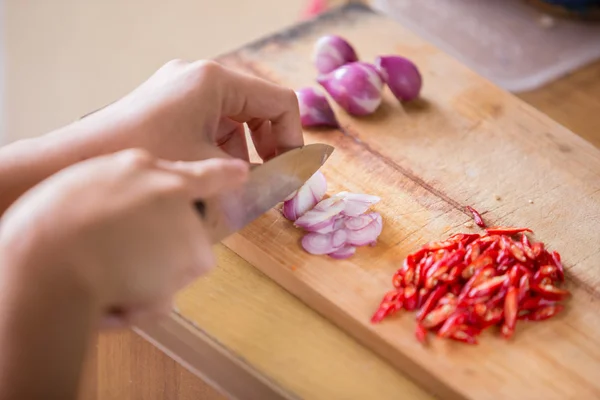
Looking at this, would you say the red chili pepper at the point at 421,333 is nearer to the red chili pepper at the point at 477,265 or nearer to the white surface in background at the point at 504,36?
the red chili pepper at the point at 477,265

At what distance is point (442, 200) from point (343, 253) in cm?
23

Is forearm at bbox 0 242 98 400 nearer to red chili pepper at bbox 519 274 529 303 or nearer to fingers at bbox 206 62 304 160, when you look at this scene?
fingers at bbox 206 62 304 160

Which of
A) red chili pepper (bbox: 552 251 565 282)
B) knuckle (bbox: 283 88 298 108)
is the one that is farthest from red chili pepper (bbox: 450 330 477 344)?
knuckle (bbox: 283 88 298 108)

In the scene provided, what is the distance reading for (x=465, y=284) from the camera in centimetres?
107

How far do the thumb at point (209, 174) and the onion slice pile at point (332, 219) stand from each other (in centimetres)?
31

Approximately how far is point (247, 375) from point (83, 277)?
33cm

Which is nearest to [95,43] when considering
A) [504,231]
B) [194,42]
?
[194,42]

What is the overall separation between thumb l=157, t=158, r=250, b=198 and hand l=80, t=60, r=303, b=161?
175 millimetres

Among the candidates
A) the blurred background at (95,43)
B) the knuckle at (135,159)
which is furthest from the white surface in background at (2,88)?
the knuckle at (135,159)

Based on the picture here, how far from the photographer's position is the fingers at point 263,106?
3.50 feet

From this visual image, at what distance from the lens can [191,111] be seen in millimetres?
1009

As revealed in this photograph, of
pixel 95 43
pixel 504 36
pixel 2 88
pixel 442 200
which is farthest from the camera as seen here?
pixel 95 43

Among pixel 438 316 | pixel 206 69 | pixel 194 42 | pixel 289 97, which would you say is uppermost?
pixel 206 69

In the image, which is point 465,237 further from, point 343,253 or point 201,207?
point 201,207
